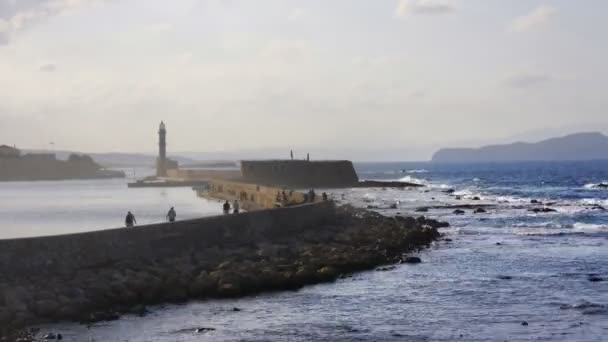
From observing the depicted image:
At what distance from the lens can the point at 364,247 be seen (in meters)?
28.7

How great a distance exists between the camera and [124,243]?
22812 millimetres

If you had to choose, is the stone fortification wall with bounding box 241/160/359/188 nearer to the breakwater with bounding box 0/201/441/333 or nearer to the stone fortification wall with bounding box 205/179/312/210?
the stone fortification wall with bounding box 205/179/312/210

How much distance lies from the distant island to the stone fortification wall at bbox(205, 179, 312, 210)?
6562 centimetres

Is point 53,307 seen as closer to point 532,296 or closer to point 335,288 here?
point 335,288

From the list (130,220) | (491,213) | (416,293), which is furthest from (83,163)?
(416,293)

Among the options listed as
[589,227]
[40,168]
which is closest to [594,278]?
[589,227]

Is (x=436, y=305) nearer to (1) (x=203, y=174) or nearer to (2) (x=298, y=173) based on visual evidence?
(2) (x=298, y=173)

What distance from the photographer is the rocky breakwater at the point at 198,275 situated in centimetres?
1838

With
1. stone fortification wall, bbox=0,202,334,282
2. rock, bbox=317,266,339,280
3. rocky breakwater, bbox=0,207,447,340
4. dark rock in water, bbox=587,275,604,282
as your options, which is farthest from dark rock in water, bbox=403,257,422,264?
dark rock in water, bbox=587,275,604,282

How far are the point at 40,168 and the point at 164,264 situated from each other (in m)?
115

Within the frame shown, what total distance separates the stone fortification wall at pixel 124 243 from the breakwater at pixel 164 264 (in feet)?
0.08

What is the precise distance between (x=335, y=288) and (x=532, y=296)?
497cm

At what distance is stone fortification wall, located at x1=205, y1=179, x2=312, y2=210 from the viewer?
145ft

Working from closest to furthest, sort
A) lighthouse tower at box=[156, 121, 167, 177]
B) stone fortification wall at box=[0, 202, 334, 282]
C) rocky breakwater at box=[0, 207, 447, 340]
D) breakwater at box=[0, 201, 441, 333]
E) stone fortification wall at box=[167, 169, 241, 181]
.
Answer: rocky breakwater at box=[0, 207, 447, 340] < breakwater at box=[0, 201, 441, 333] < stone fortification wall at box=[0, 202, 334, 282] < stone fortification wall at box=[167, 169, 241, 181] < lighthouse tower at box=[156, 121, 167, 177]
